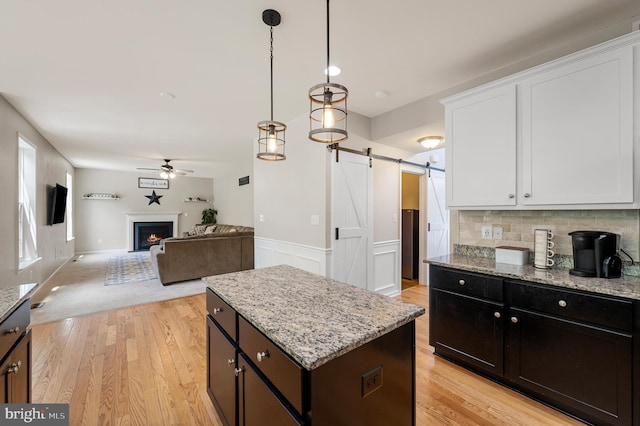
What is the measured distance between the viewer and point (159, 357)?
2568mm

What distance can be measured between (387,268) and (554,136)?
2.71m

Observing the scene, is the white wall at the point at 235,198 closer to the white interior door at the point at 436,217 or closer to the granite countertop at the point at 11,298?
the white interior door at the point at 436,217

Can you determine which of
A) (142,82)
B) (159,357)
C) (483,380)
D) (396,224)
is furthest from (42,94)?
(483,380)

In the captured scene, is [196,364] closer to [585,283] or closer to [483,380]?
[483,380]

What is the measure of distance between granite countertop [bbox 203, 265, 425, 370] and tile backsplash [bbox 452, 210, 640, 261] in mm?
1702

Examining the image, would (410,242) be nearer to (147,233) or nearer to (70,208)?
(147,233)

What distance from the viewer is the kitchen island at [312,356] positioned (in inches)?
37.2

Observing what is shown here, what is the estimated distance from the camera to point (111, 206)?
875cm

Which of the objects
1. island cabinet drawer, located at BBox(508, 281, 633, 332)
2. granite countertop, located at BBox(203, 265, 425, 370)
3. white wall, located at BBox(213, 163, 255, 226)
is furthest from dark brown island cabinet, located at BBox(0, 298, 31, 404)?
white wall, located at BBox(213, 163, 255, 226)

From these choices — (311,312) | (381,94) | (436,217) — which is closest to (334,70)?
(381,94)

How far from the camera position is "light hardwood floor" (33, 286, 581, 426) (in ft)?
5.99

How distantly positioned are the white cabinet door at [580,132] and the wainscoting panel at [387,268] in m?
2.15

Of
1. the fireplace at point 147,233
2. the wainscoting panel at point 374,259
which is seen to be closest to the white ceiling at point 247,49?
the wainscoting panel at point 374,259

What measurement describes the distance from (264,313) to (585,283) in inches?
77.9
